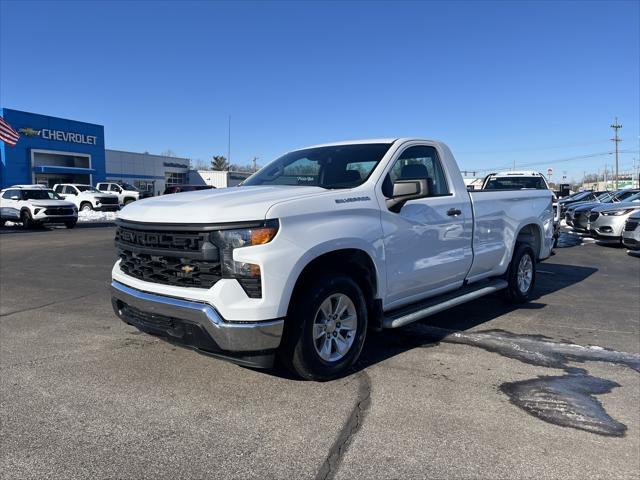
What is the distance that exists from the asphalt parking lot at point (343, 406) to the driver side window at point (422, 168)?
5.26 ft

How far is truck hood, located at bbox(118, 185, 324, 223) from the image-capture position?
140 inches

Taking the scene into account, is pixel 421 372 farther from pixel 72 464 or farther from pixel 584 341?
pixel 72 464

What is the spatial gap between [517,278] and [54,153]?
41.7 m

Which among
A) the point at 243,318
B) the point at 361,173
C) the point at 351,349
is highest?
the point at 361,173

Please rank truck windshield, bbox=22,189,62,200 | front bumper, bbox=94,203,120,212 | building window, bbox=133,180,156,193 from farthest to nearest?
building window, bbox=133,180,156,193 < front bumper, bbox=94,203,120,212 < truck windshield, bbox=22,189,62,200

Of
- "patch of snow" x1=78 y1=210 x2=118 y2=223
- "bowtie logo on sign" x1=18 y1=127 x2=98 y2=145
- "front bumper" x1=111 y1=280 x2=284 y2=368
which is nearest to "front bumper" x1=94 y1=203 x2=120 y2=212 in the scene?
"patch of snow" x1=78 y1=210 x2=118 y2=223

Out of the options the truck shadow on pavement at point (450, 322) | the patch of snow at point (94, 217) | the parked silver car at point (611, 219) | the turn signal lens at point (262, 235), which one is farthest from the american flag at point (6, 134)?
the turn signal lens at point (262, 235)

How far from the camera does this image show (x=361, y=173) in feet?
15.4

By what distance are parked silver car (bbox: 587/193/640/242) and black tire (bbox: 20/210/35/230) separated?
21.2 metres

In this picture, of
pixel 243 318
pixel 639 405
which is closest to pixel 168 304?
pixel 243 318

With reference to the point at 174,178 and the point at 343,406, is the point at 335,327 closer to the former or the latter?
the point at 343,406

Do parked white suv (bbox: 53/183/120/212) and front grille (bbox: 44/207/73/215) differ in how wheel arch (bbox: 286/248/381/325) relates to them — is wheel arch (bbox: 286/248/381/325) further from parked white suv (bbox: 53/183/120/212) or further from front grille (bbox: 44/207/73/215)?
parked white suv (bbox: 53/183/120/212)

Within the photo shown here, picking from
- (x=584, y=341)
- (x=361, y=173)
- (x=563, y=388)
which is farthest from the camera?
(x=584, y=341)

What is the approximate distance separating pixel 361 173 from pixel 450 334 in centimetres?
Result: 207
